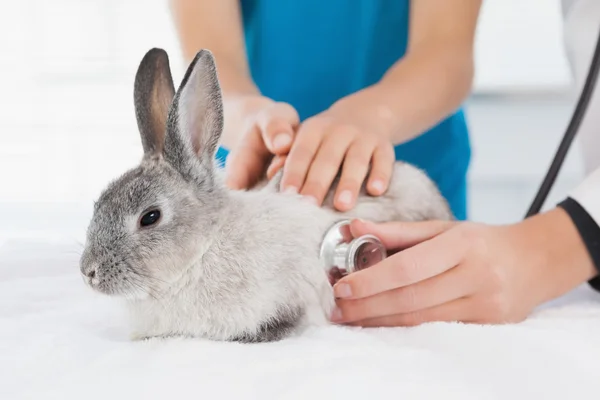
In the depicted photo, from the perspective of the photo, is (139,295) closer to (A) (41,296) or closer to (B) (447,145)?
(A) (41,296)

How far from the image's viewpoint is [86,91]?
2.45 m

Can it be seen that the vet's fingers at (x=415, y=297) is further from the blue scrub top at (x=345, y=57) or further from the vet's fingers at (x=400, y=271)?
the blue scrub top at (x=345, y=57)

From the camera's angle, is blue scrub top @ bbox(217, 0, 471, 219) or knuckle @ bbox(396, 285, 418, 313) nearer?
knuckle @ bbox(396, 285, 418, 313)

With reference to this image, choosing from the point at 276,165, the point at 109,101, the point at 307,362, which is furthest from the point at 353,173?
the point at 109,101

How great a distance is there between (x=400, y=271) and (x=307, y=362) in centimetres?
→ 22

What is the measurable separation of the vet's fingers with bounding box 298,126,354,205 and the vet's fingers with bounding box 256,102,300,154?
0.20 ft

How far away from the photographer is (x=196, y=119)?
2.98ft

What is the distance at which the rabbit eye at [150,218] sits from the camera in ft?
2.74

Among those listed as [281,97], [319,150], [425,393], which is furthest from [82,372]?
[281,97]

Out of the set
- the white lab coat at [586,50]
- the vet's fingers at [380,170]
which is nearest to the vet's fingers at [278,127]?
the vet's fingers at [380,170]

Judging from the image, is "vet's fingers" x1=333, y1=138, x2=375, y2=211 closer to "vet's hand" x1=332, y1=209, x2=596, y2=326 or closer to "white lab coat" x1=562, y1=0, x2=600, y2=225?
"vet's hand" x1=332, y1=209, x2=596, y2=326

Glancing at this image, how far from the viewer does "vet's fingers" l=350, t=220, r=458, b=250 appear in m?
0.90

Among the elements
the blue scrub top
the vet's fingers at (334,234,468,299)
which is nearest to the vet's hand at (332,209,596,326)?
the vet's fingers at (334,234,468,299)

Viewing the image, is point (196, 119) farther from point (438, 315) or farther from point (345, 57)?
point (345, 57)
